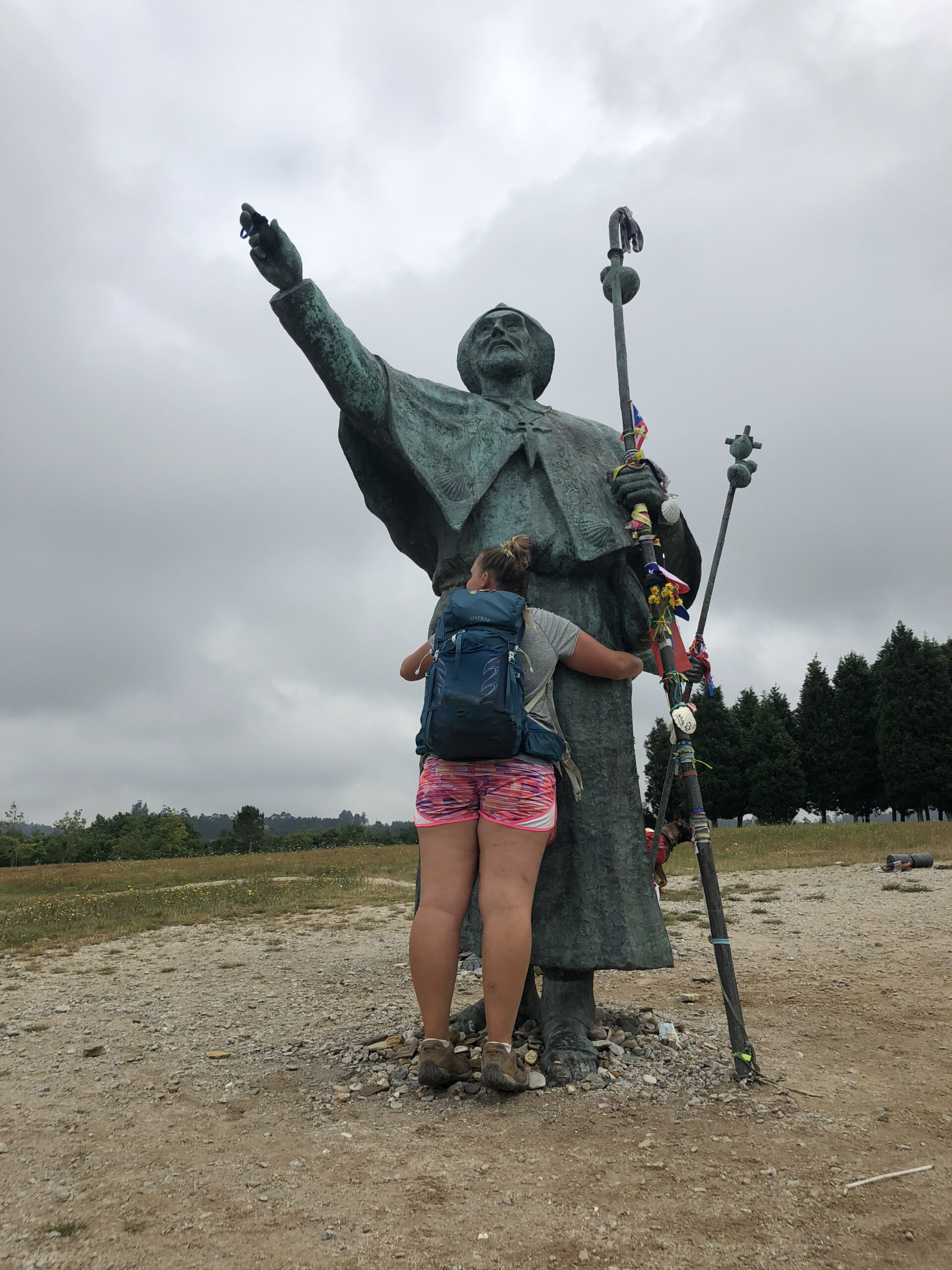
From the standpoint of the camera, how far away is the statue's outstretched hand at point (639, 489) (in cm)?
395

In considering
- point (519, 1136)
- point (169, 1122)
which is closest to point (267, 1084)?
point (169, 1122)

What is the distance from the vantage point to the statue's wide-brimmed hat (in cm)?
470

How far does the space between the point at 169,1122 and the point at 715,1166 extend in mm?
1880

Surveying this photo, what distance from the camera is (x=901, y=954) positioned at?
19.8ft

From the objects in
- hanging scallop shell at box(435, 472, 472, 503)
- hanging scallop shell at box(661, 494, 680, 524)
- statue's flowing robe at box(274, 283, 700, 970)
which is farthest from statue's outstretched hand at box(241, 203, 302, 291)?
hanging scallop shell at box(661, 494, 680, 524)

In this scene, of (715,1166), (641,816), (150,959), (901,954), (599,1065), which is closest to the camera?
(715,1166)

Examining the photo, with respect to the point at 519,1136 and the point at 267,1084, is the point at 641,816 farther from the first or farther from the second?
the point at 267,1084

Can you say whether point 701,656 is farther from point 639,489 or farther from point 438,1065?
point 438,1065

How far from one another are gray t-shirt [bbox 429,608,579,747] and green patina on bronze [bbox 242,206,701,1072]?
43cm

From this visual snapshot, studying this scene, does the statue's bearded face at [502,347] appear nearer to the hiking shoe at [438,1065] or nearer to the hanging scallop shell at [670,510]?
the hanging scallop shell at [670,510]

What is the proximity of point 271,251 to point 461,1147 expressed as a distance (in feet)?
10.7

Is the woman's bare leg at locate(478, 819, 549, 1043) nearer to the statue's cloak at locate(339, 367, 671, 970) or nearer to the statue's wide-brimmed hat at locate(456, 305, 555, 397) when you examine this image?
the statue's cloak at locate(339, 367, 671, 970)

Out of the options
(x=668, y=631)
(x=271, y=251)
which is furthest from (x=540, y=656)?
(x=271, y=251)

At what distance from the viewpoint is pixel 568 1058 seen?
338 centimetres
